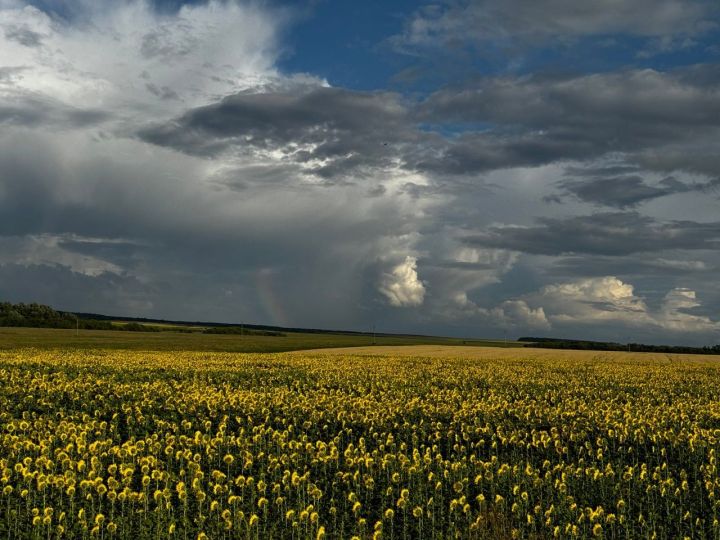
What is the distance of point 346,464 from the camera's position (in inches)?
647

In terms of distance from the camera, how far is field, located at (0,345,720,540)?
13086 mm

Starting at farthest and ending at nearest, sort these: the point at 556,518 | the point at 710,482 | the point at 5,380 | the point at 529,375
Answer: the point at 529,375, the point at 5,380, the point at 710,482, the point at 556,518

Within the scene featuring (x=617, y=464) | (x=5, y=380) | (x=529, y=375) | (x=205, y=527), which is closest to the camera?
(x=205, y=527)

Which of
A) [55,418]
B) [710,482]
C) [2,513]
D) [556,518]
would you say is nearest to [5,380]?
[55,418]

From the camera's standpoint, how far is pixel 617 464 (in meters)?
17.8

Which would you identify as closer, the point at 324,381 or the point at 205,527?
the point at 205,527

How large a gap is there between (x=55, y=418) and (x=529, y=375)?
92.3ft

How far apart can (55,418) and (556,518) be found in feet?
54.3

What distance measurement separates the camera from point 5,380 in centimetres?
3008

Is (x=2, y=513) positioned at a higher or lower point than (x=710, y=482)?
lower

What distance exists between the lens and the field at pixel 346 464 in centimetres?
1309

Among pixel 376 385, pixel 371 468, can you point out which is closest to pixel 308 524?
pixel 371 468

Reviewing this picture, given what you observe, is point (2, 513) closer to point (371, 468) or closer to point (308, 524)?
point (308, 524)

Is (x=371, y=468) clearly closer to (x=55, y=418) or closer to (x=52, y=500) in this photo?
(x=52, y=500)
